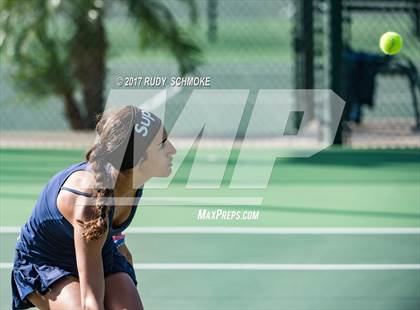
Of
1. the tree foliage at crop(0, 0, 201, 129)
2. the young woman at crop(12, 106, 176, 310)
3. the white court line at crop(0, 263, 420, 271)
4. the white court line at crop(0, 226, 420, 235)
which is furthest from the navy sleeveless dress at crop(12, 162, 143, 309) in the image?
the tree foliage at crop(0, 0, 201, 129)

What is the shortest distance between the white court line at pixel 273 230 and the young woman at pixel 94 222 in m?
2.89

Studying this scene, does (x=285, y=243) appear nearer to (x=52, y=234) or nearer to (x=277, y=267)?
(x=277, y=267)

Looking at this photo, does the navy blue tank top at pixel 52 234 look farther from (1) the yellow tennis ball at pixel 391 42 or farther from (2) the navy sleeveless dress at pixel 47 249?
(1) the yellow tennis ball at pixel 391 42

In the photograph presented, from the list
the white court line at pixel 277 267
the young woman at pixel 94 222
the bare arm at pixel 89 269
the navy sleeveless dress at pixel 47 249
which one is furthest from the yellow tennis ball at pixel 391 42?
the bare arm at pixel 89 269

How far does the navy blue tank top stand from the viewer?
4.27 meters

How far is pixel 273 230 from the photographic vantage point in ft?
24.8

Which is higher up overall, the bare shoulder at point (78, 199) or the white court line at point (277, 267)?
the bare shoulder at point (78, 199)

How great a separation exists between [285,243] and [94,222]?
3.37 m

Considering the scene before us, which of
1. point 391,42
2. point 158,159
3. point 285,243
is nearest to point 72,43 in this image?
point 391,42

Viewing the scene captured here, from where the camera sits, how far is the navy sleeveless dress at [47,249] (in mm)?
4281

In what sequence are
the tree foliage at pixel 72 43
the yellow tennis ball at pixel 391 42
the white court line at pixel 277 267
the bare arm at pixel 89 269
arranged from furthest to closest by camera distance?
the tree foliage at pixel 72 43
the yellow tennis ball at pixel 391 42
the white court line at pixel 277 267
the bare arm at pixel 89 269

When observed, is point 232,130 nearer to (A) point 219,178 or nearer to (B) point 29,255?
(A) point 219,178

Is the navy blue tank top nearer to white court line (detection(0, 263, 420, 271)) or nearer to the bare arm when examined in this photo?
the bare arm

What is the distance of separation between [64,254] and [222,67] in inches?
859
